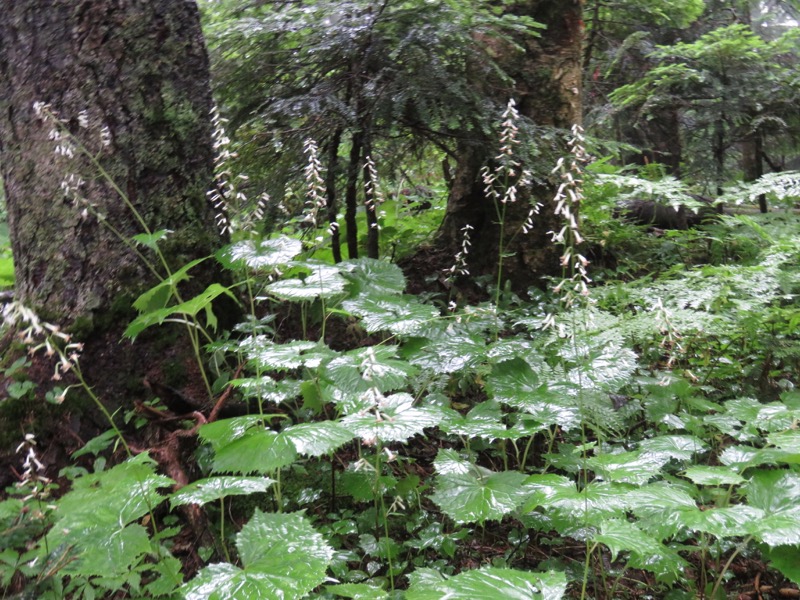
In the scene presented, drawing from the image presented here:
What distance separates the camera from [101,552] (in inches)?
52.4

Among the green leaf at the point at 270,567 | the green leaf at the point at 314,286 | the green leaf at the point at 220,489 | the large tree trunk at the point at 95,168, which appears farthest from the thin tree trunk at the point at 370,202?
the green leaf at the point at 270,567

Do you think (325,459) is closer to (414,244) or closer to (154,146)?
(154,146)

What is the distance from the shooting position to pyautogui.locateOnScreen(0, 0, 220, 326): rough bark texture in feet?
7.68

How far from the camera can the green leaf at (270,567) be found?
3.89 ft

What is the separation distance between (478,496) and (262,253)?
121 cm

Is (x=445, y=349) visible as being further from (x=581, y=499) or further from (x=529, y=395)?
(x=581, y=499)

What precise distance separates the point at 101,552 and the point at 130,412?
98 cm

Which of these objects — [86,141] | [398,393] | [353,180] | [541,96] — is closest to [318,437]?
[398,393]

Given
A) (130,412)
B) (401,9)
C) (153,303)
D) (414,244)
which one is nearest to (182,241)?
(153,303)

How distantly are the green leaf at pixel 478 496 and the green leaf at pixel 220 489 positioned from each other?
58 centimetres

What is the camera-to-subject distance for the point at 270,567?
125 cm

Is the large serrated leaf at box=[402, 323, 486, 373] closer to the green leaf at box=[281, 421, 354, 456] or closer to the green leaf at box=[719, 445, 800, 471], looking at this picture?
the green leaf at box=[281, 421, 354, 456]

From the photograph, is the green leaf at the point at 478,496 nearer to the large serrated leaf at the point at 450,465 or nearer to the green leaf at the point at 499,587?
the large serrated leaf at the point at 450,465

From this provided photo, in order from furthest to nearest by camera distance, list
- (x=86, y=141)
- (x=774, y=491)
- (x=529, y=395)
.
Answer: (x=86, y=141) → (x=529, y=395) → (x=774, y=491)
